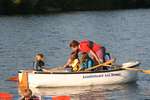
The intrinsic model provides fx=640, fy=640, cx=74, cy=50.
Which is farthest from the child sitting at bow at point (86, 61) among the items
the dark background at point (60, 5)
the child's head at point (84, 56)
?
the dark background at point (60, 5)

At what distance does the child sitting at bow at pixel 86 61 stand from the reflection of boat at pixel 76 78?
16.4 inches

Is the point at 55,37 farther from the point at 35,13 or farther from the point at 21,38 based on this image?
the point at 35,13

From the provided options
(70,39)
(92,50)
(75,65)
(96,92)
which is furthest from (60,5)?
(96,92)

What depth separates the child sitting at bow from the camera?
87.1 ft

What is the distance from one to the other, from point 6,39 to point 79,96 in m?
25.8

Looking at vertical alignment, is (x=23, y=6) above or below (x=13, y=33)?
above

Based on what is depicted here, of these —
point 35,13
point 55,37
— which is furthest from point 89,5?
point 55,37

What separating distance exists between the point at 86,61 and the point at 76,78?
833 mm

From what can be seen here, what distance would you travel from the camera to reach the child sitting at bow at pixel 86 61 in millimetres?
26562

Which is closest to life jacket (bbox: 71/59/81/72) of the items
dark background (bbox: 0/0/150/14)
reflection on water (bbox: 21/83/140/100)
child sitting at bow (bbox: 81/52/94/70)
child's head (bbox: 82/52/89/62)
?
child sitting at bow (bbox: 81/52/94/70)

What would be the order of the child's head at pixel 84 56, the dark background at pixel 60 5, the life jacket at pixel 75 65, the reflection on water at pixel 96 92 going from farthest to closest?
the dark background at pixel 60 5 < the child's head at pixel 84 56 < the life jacket at pixel 75 65 < the reflection on water at pixel 96 92

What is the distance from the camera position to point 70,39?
162ft

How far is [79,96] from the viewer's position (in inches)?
990

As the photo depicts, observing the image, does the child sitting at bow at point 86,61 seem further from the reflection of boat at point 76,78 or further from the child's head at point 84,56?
the reflection of boat at point 76,78
